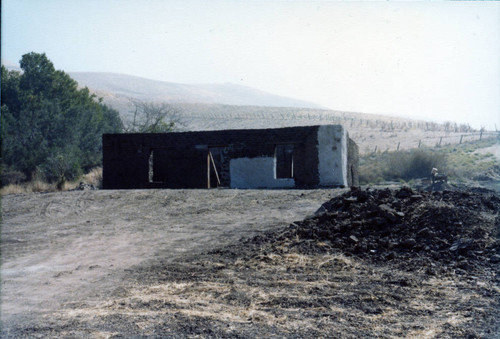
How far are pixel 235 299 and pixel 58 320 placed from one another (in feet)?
7.43

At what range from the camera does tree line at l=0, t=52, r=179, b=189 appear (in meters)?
30.1

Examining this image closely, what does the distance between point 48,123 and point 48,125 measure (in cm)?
21

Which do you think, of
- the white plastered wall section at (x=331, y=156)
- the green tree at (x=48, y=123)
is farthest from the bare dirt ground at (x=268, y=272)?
the green tree at (x=48, y=123)

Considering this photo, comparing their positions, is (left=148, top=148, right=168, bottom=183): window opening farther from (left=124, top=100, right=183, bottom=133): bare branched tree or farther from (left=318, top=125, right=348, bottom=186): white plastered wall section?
(left=124, top=100, right=183, bottom=133): bare branched tree

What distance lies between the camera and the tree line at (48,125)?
30.1 meters

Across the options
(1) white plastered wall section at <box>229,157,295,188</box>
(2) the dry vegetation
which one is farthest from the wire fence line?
(1) white plastered wall section at <box>229,157,295,188</box>

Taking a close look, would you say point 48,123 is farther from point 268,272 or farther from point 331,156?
point 268,272

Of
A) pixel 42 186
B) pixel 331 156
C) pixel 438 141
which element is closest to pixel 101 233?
pixel 331 156

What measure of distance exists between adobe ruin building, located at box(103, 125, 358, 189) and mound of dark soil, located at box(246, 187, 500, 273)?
9174mm

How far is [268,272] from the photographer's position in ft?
26.5

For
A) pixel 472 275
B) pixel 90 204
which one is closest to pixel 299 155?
pixel 90 204

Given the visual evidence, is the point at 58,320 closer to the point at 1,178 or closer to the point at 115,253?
the point at 115,253

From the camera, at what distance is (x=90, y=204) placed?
56.1 feet

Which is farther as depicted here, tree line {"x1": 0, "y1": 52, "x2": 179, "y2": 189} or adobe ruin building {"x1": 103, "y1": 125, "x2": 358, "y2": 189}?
tree line {"x1": 0, "y1": 52, "x2": 179, "y2": 189}
